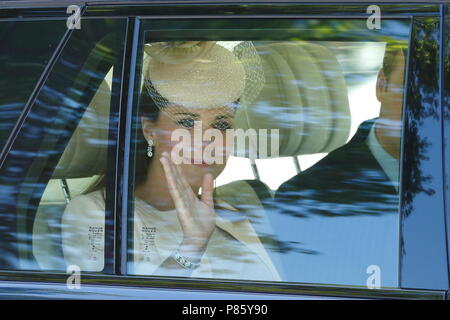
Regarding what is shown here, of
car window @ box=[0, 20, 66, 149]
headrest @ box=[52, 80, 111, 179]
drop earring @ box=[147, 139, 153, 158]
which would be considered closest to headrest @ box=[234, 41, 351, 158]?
drop earring @ box=[147, 139, 153, 158]

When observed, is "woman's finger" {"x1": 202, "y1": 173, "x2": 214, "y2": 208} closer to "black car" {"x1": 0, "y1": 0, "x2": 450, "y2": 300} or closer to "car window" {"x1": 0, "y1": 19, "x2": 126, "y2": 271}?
"black car" {"x1": 0, "y1": 0, "x2": 450, "y2": 300}

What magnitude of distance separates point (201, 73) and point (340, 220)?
535 millimetres

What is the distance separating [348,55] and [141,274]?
76cm

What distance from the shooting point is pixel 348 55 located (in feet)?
7.57

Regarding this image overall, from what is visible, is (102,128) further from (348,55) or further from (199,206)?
(348,55)

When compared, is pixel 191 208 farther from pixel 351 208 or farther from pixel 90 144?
pixel 351 208

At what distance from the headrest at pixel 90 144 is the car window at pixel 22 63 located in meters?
0.16

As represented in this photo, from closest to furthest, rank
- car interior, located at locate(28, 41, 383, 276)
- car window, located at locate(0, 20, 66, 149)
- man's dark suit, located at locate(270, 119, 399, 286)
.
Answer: man's dark suit, located at locate(270, 119, 399, 286) → car interior, located at locate(28, 41, 383, 276) → car window, located at locate(0, 20, 66, 149)

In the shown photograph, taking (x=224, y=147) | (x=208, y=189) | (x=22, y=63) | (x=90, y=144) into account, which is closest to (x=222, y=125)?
(x=224, y=147)

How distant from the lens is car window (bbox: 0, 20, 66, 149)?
238 centimetres

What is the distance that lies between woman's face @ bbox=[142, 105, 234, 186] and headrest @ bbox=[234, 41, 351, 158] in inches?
1.8

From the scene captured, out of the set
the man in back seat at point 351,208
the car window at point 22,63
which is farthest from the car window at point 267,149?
the car window at point 22,63
